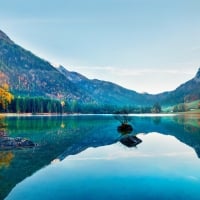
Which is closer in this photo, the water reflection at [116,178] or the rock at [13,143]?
the water reflection at [116,178]

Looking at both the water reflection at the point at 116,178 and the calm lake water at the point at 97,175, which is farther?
the calm lake water at the point at 97,175

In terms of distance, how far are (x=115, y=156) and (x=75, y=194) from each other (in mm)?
19223

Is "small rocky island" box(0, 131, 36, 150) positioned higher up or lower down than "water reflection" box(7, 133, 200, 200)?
higher up

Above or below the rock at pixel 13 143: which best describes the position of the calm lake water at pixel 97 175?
below

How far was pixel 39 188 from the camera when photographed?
24531mm

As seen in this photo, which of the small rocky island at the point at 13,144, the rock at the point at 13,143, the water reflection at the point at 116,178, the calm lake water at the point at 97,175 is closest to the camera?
the water reflection at the point at 116,178

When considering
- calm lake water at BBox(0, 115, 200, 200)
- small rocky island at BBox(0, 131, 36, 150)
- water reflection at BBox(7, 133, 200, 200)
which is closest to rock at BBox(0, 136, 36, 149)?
small rocky island at BBox(0, 131, 36, 150)

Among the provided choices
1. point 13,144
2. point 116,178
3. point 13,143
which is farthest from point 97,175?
point 13,143

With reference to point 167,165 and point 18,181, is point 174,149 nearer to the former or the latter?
point 167,165

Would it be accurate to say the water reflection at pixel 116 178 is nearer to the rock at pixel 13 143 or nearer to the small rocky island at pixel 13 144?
the small rocky island at pixel 13 144

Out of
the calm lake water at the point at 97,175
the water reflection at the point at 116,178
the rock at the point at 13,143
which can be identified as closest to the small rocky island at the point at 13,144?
the rock at the point at 13,143

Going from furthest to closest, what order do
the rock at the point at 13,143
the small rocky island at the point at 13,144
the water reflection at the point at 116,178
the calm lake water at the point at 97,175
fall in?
the rock at the point at 13,143 → the small rocky island at the point at 13,144 → the calm lake water at the point at 97,175 → the water reflection at the point at 116,178

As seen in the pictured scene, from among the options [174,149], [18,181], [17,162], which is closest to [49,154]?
[17,162]

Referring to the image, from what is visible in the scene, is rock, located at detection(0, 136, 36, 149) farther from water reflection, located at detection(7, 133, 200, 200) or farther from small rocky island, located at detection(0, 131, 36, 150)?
water reflection, located at detection(7, 133, 200, 200)
